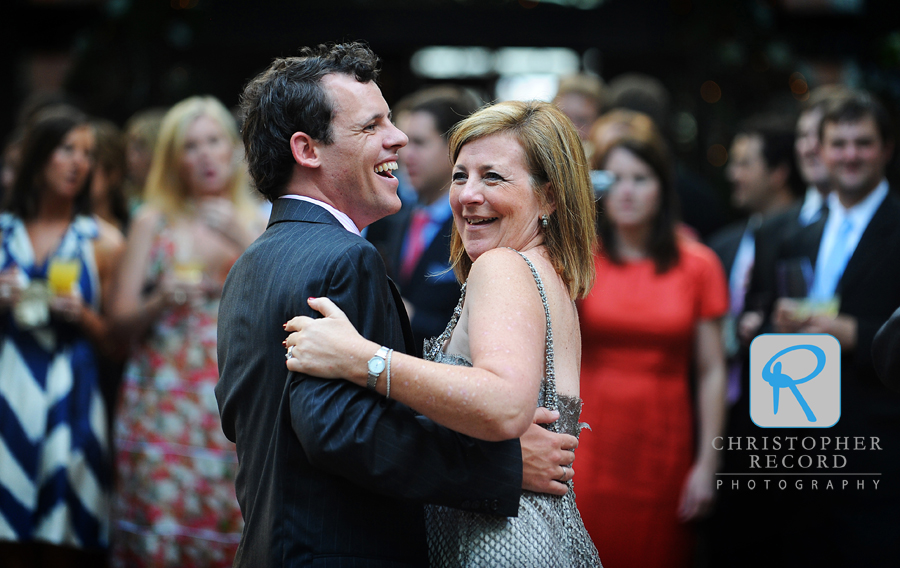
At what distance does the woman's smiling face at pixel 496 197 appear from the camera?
1996mm

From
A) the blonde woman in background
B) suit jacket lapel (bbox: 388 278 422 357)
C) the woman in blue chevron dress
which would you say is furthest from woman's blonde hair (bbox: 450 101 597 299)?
the woman in blue chevron dress

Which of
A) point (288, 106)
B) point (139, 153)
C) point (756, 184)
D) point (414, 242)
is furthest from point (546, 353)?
point (139, 153)

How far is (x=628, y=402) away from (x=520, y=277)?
1.81m

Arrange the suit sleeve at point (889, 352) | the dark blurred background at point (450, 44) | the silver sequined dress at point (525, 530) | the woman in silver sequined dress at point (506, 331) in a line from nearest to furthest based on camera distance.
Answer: the woman in silver sequined dress at point (506, 331), the silver sequined dress at point (525, 530), the suit sleeve at point (889, 352), the dark blurred background at point (450, 44)

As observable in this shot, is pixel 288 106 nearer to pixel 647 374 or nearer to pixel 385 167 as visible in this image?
pixel 385 167

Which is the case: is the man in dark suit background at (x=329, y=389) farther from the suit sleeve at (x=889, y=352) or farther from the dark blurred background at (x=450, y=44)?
the dark blurred background at (x=450, y=44)

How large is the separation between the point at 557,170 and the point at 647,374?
1.77m

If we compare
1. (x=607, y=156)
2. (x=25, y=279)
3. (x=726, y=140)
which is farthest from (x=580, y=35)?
(x=25, y=279)

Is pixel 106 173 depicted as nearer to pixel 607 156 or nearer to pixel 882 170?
pixel 607 156

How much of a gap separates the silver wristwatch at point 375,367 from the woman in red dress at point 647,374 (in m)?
1.93

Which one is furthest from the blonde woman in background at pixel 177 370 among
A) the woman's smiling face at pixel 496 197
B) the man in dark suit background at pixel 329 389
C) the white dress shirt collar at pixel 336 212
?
the woman's smiling face at pixel 496 197

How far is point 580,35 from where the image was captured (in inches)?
306

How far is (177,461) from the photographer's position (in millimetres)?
3955

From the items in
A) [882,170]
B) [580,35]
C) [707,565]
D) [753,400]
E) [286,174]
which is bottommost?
[707,565]
